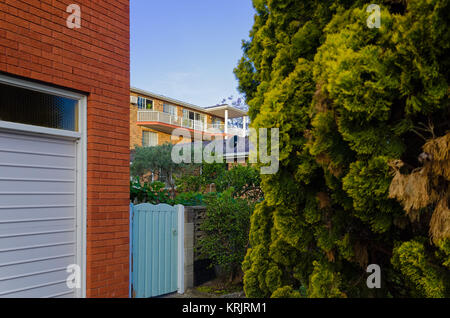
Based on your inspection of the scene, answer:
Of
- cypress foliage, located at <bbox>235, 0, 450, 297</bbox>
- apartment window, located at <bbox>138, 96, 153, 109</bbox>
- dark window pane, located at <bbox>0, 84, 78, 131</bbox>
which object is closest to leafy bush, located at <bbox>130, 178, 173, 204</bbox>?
dark window pane, located at <bbox>0, 84, 78, 131</bbox>

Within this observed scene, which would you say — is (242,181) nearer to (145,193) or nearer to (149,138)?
(145,193)

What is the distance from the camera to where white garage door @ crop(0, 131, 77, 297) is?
353 cm

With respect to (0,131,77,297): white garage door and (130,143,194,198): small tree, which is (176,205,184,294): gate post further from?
(130,143,194,198): small tree

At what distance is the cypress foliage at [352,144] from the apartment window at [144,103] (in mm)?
26081

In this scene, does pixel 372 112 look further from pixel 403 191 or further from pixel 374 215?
pixel 374 215

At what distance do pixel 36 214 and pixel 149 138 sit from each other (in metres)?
26.1

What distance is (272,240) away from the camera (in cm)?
324

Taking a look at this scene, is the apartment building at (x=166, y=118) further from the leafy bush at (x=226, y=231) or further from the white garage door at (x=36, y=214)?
the white garage door at (x=36, y=214)

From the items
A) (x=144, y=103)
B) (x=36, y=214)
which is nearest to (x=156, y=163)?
(x=144, y=103)

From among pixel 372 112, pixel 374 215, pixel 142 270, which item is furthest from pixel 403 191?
pixel 142 270

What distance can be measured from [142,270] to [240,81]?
3350 millimetres

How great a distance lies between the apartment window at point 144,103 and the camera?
92.4 feet

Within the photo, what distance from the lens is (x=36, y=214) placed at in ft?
12.4

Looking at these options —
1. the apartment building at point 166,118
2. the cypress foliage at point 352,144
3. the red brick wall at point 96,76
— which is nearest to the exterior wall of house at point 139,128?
Answer: the apartment building at point 166,118
